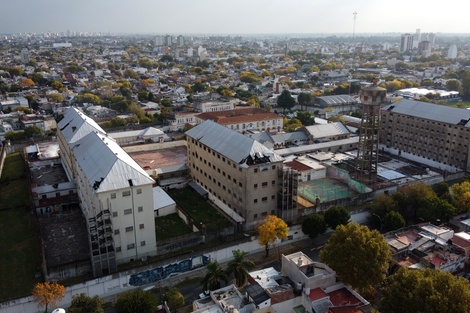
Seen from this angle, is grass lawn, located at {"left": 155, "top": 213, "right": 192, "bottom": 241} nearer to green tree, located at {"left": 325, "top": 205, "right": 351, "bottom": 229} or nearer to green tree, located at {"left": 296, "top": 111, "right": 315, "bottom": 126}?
green tree, located at {"left": 325, "top": 205, "right": 351, "bottom": 229}

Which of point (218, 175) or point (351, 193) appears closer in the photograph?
point (218, 175)

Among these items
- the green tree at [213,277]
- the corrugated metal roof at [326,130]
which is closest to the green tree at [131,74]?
the corrugated metal roof at [326,130]

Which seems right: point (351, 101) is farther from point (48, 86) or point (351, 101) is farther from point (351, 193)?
point (48, 86)

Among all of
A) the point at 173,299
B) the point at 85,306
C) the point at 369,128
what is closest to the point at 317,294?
the point at 173,299

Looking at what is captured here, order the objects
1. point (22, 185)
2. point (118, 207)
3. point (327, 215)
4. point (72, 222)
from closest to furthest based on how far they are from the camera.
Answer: point (118, 207) → point (327, 215) → point (72, 222) → point (22, 185)

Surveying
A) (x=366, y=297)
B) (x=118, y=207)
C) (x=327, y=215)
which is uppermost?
(x=118, y=207)

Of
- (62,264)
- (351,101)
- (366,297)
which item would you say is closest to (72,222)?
(62,264)

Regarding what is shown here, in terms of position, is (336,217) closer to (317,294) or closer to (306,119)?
(317,294)

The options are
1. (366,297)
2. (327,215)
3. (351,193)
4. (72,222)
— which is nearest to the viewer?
(366,297)
